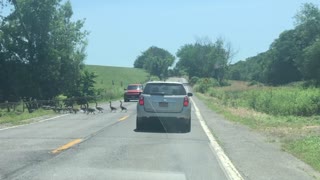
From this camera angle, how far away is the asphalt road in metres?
9.36

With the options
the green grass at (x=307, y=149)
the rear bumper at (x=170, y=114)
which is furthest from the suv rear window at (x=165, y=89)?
the green grass at (x=307, y=149)

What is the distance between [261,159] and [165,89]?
26.1ft

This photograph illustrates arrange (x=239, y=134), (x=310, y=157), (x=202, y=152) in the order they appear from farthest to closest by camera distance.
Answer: (x=239, y=134) → (x=202, y=152) → (x=310, y=157)

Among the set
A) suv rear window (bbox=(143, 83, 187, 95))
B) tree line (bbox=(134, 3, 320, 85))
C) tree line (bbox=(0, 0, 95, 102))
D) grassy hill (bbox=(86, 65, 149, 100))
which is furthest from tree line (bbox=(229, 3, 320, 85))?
suv rear window (bbox=(143, 83, 187, 95))

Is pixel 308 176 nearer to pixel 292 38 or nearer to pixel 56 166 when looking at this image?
pixel 56 166

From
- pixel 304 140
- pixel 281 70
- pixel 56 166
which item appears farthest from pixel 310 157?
pixel 281 70

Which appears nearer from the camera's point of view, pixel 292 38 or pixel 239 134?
pixel 239 134

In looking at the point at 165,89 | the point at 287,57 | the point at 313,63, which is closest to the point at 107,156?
the point at 165,89

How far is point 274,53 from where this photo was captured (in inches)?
4683

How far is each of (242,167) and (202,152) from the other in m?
2.33

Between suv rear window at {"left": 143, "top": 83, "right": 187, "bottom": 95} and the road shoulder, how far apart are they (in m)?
2.54

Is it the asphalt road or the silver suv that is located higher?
the silver suv

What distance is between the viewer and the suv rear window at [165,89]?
62.2ft

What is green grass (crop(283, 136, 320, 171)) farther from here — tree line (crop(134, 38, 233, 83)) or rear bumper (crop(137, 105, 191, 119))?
tree line (crop(134, 38, 233, 83))
